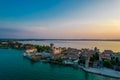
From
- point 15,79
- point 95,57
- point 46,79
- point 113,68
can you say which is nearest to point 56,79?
point 46,79

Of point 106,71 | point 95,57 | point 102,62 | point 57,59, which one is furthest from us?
point 57,59

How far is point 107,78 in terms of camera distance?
6332mm

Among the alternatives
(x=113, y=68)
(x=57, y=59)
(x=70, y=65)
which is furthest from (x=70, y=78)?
(x=57, y=59)

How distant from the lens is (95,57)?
905cm

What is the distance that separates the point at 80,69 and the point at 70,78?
1.78 meters

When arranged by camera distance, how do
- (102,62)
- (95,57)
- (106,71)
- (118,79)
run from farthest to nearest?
(95,57) → (102,62) → (106,71) → (118,79)

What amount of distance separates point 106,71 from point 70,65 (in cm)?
252

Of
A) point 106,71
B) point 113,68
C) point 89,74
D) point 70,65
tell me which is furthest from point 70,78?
point 70,65

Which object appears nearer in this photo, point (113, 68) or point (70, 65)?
point (113, 68)

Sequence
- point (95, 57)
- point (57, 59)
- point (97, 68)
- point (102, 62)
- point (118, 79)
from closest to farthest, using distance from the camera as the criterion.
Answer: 1. point (118, 79)
2. point (97, 68)
3. point (102, 62)
4. point (95, 57)
5. point (57, 59)

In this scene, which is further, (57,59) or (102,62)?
(57,59)

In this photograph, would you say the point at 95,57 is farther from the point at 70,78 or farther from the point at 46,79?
the point at 46,79

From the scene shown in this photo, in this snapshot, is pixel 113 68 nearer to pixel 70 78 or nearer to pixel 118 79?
pixel 118 79

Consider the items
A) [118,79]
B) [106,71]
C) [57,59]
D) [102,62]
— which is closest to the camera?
[118,79]
